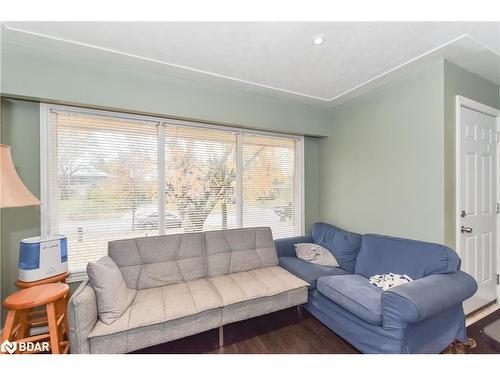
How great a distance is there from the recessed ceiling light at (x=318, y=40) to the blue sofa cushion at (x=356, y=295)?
2.01 m

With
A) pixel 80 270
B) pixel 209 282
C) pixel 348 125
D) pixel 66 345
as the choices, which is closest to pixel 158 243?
pixel 209 282

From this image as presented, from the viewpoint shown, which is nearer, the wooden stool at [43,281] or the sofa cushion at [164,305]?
the sofa cushion at [164,305]

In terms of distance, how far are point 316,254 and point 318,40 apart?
7.20 ft

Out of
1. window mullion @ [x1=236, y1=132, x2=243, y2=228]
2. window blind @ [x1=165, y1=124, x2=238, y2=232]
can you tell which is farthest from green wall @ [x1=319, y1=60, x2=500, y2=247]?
window blind @ [x1=165, y1=124, x2=238, y2=232]

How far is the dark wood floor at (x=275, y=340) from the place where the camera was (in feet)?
5.64

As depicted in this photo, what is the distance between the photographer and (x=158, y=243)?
2150mm

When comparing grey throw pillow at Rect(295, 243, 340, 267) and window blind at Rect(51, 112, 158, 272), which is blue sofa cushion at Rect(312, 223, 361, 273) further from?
window blind at Rect(51, 112, 158, 272)

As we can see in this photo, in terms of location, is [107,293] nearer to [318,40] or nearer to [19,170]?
[19,170]

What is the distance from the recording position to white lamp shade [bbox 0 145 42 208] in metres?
1.51

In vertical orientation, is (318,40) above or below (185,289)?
above

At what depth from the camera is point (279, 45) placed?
1.74m

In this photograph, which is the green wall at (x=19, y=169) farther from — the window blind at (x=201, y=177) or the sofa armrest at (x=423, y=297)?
the sofa armrest at (x=423, y=297)

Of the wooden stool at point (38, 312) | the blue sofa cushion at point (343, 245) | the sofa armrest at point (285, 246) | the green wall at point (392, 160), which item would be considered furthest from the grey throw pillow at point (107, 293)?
the green wall at point (392, 160)

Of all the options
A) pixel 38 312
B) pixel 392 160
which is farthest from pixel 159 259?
pixel 392 160
